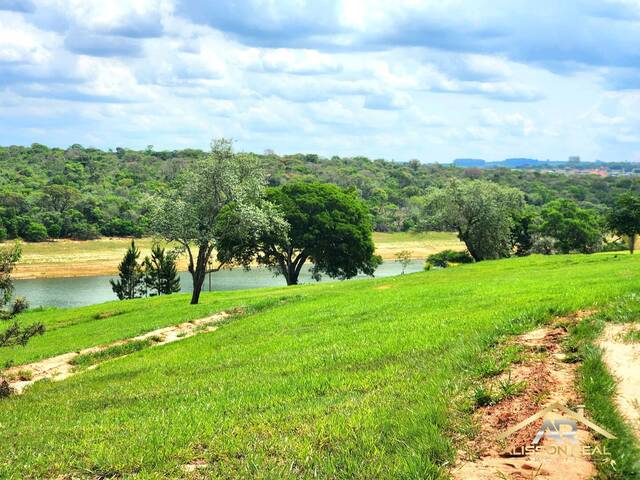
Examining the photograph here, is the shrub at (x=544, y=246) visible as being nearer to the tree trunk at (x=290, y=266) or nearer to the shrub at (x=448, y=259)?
the shrub at (x=448, y=259)

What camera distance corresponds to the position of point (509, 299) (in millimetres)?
18422

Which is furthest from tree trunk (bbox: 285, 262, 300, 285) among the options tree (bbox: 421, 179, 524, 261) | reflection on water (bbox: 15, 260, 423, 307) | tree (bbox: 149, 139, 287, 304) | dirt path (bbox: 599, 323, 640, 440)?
dirt path (bbox: 599, 323, 640, 440)

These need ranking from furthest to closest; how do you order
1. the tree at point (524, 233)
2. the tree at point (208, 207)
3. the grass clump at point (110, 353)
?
the tree at point (524, 233), the tree at point (208, 207), the grass clump at point (110, 353)

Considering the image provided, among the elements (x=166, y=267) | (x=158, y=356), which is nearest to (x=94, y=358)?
(x=158, y=356)

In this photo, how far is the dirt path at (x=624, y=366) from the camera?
7.40 meters

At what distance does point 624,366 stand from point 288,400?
5199mm

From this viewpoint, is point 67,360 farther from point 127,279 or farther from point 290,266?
point 127,279

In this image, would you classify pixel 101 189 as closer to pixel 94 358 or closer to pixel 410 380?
pixel 94 358

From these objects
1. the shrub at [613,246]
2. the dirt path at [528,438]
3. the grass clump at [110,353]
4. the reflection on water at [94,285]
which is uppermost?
the dirt path at [528,438]

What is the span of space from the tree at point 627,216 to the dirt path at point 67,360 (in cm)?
4574

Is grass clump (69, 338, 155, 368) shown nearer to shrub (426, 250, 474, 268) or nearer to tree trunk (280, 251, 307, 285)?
tree trunk (280, 251, 307, 285)

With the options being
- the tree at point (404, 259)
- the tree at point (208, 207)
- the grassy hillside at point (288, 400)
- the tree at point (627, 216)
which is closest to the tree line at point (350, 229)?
the tree at point (627, 216)

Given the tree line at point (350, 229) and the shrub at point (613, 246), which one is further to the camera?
the shrub at point (613, 246)

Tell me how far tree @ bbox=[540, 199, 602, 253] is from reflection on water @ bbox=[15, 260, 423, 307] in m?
21.8
